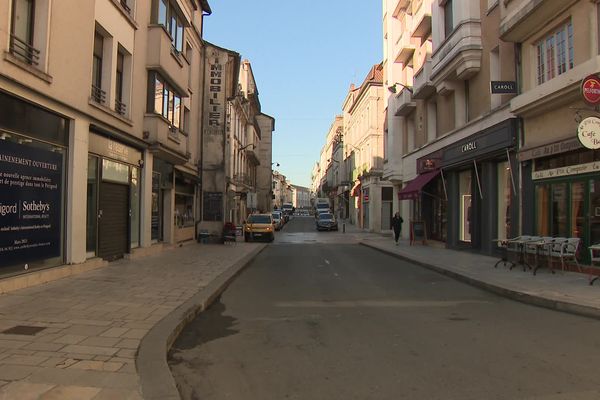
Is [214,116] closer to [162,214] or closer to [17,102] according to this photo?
→ [162,214]

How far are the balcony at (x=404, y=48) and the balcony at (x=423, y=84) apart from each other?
353 centimetres

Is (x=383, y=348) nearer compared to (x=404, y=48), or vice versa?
(x=383, y=348)

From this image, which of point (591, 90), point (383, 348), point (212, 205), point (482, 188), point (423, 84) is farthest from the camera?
point (212, 205)

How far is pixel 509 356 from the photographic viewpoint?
19.4ft

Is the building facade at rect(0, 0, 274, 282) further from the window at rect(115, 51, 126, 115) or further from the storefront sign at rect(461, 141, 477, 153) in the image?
the storefront sign at rect(461, 141, 477, 153)

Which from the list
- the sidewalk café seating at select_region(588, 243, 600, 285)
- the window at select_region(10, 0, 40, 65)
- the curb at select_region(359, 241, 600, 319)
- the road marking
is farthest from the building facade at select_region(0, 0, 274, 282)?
the sidewalk café seating at select_region(588, 243, 600, 285)

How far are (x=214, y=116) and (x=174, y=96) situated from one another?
6245 mm

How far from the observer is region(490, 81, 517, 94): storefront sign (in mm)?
15625

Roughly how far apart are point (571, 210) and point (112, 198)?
1213cm

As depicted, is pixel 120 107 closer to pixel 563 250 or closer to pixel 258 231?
pixel 563 250

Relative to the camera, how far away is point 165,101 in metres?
18.9

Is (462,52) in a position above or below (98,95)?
above

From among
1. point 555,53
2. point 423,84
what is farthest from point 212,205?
point 555,53

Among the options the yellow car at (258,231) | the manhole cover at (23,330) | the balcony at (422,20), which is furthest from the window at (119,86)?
the yellow car at (258,231)
